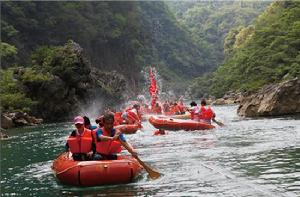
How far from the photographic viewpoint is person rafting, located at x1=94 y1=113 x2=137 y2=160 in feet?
32.6

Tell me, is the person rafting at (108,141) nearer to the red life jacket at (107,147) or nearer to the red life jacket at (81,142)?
the red life jacket at (107,147)

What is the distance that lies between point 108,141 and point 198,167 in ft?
7.44

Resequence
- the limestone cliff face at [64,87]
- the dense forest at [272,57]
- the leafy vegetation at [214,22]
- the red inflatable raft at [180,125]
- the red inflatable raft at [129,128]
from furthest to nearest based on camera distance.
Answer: the leafy vegetation at [214,22] < the limestone cliff face at [64,87] < the dense forest at [272,57] < the red inflatable raft at [129,128] < the red inflatable raft at [180,125]

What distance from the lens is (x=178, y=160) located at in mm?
12516

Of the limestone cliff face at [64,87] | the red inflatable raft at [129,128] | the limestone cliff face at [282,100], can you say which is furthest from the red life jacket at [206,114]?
the limestone cliff face at [64,87]

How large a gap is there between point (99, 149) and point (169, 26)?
381ft

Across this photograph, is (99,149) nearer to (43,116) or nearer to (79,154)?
(79,154)

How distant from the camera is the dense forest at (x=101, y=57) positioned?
42500 mm

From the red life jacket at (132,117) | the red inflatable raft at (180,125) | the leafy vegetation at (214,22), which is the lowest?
the red inflatable raft at (180,125)

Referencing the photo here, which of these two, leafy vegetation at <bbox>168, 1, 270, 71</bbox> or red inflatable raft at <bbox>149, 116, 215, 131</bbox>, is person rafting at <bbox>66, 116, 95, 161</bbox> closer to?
red inflatable raft at <bbox>149, 116, 215, 131</bbox>

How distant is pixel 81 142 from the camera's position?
1027 cm

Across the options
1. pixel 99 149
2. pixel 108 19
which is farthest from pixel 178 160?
pixel 108 19

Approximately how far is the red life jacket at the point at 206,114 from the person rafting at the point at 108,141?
1117cm

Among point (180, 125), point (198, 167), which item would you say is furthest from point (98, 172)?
point (180, 125)
